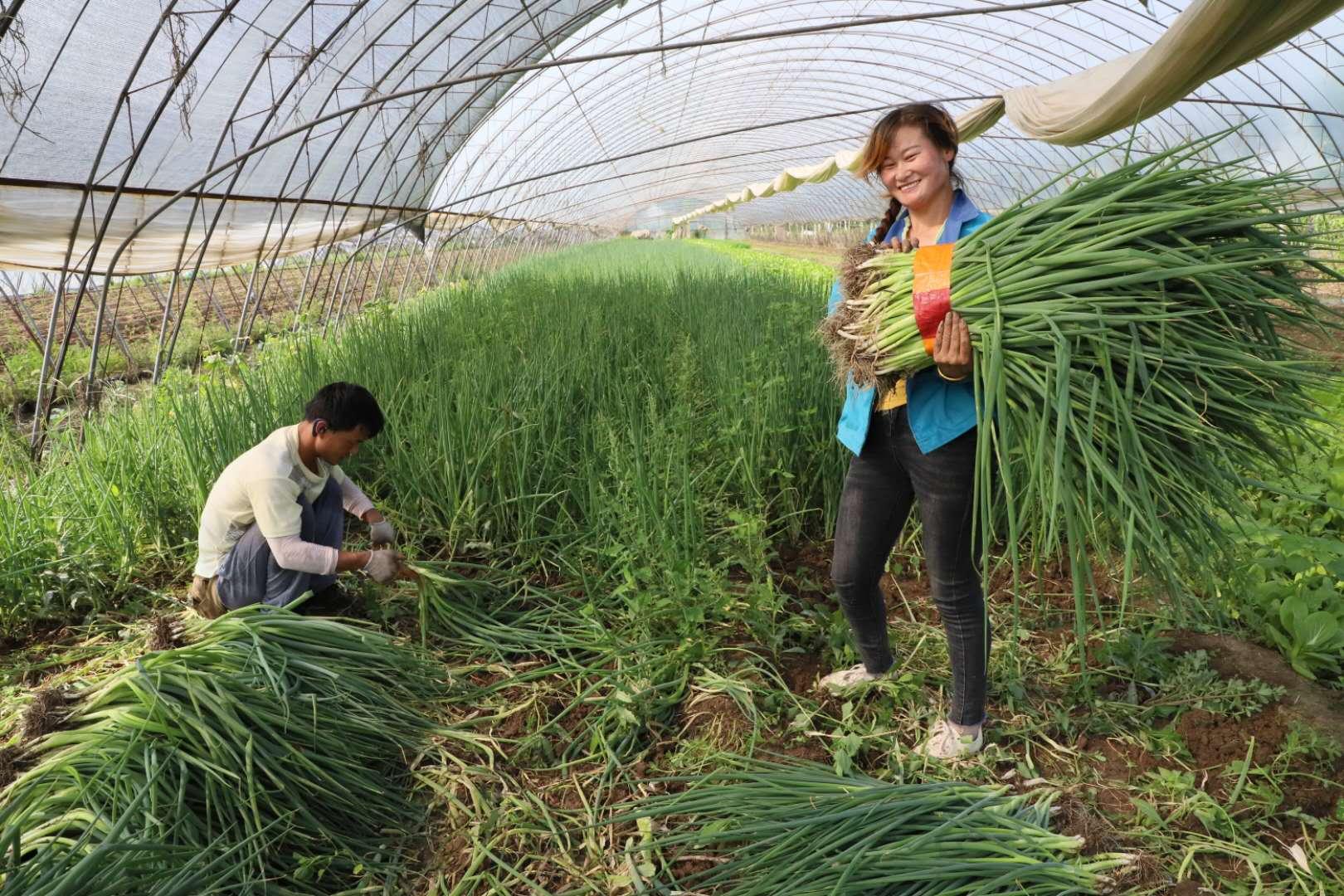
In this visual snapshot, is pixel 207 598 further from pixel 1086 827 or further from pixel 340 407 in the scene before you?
pixel 1086 827

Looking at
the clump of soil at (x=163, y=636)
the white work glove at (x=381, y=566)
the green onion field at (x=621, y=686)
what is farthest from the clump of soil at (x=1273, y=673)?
the clump of soil at (x=163, y=636)

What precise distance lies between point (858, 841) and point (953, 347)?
0.80 m

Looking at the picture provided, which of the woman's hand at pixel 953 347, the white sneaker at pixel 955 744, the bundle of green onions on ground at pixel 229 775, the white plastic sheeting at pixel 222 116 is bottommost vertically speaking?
the white sneaker at pixel 955 744

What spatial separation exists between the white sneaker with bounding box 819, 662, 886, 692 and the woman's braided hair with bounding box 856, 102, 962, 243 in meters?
1.05

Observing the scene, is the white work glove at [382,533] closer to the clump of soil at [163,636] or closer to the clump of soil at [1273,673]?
the clump of soil at [163,636]

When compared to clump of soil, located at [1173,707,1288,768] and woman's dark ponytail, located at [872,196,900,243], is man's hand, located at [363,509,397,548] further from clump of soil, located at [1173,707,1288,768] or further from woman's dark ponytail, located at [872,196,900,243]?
clump of soil, located at [1173,707,1288,768]

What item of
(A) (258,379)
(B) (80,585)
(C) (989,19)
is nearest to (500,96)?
(C) (989,19)

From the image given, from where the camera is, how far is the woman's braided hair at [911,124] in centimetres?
129

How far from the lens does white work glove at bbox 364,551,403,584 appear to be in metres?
1.79

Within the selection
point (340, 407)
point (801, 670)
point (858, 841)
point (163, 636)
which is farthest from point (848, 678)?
point (163, 636)

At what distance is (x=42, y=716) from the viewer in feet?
4.51

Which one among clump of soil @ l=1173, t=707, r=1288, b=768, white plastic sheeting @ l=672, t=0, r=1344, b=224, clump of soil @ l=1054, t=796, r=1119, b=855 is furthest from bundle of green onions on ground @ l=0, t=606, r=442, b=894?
white plastic sheeting @ l=672, t=0, r=1344, b=224

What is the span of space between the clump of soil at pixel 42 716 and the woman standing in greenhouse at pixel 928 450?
4.96 feet

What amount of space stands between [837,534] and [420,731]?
98cm
